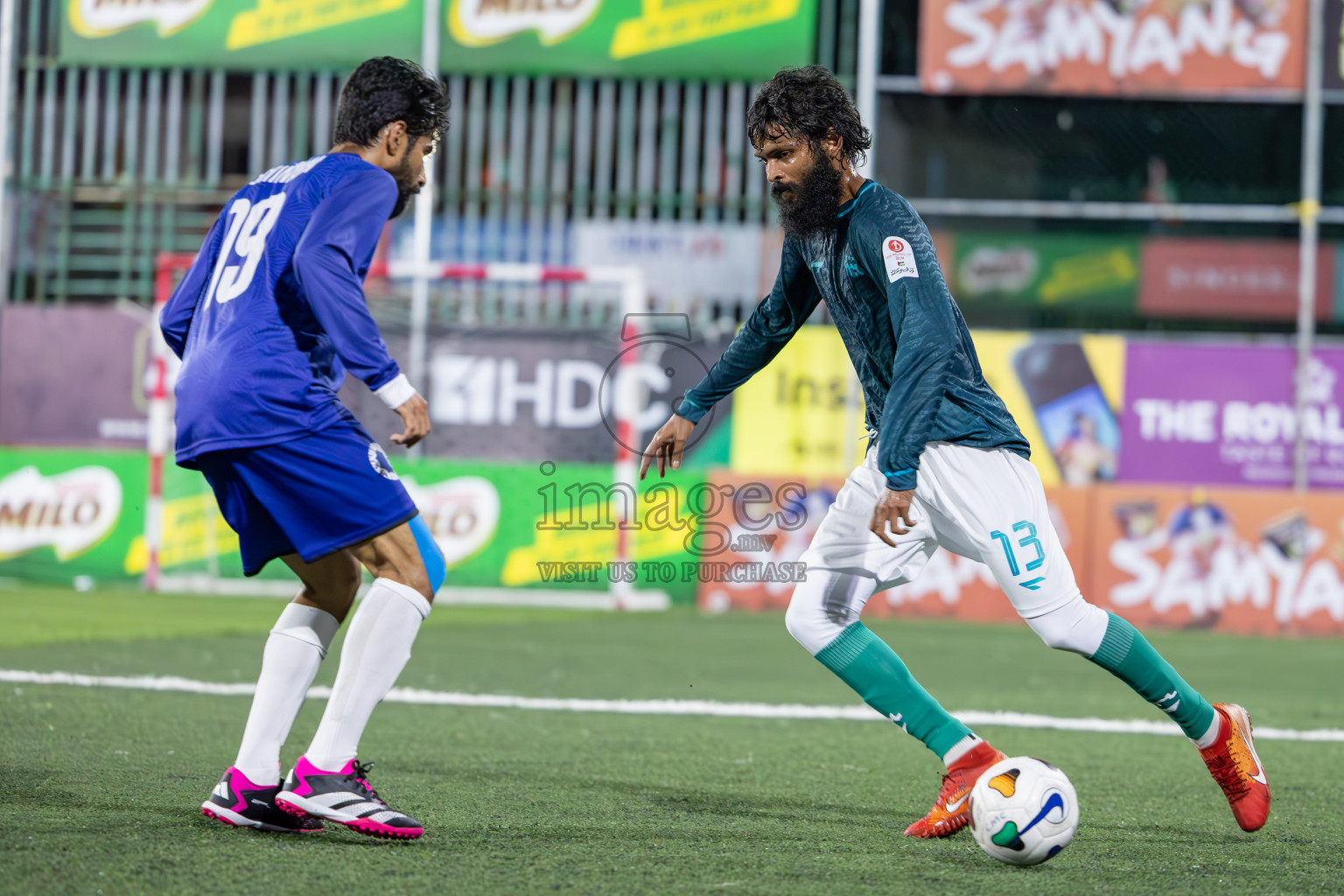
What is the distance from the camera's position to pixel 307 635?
161 inches

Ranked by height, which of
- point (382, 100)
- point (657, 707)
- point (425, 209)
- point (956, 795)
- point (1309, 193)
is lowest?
point (657, 707)

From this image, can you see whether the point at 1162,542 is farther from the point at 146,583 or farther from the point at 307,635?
the point at 307,635

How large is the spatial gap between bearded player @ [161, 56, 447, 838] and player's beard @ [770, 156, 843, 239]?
0.96m

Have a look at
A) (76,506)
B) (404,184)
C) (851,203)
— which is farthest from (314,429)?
(76,506)

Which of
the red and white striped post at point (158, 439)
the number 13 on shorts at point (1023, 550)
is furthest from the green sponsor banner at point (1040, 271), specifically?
the number 13 on shorts at point (1023, 550)

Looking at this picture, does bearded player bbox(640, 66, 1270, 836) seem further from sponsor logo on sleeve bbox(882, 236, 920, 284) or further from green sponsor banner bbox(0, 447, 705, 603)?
green sponsor banner bbox(0, 447, 705, 603)

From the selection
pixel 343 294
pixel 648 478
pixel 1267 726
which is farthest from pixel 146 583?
pixel 343 294

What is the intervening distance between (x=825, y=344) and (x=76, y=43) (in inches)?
304

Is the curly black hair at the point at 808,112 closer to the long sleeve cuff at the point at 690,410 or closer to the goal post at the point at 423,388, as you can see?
the long sleeve cuff at the point at 690,410

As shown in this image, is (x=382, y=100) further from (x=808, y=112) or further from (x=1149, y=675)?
(x=1149, y=675)

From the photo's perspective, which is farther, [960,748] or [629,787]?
[629,787]

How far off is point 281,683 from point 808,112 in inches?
78.8

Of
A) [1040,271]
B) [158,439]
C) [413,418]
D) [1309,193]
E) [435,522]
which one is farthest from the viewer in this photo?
[1040,271]

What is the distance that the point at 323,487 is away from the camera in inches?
152
